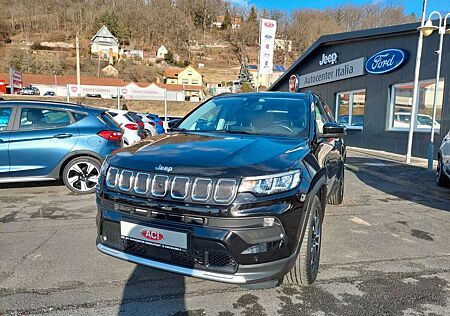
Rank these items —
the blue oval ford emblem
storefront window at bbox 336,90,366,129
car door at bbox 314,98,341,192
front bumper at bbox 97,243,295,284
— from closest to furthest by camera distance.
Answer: front bumper at bbox 97,243,295,284, car door at bbox 314,98,341,192, the blue oval ford emblem, storefront window at bbox 336,90,366,129

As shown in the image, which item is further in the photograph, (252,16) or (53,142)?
(252,16)

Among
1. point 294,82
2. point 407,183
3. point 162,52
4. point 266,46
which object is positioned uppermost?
point 162,52

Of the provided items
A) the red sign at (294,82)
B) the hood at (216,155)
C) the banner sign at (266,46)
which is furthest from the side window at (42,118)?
the banner sign at (266,46)

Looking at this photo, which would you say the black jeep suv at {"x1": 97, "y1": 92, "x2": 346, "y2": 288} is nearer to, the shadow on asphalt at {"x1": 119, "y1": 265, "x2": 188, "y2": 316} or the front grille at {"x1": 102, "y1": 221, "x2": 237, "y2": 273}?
the front grille at {"x1": 102, "y1": 221, "x2": 237, "y2": 273}

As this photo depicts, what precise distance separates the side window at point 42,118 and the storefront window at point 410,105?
11.5m

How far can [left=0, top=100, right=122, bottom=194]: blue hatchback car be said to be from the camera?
5.85 metres

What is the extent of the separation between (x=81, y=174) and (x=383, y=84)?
12401 mm

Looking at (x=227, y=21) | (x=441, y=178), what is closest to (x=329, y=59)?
(x=441, y=178)

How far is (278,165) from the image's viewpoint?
2.57 m

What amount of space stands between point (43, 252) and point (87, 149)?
266 cm

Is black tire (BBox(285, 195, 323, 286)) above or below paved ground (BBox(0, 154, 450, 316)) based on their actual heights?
above

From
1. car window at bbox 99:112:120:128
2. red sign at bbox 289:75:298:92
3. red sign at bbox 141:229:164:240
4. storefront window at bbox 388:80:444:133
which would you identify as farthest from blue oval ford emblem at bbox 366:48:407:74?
red sign at bbox 141:229:164:240

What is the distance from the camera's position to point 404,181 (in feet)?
26.7

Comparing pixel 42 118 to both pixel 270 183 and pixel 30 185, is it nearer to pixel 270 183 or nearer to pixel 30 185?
pixel 30 185
